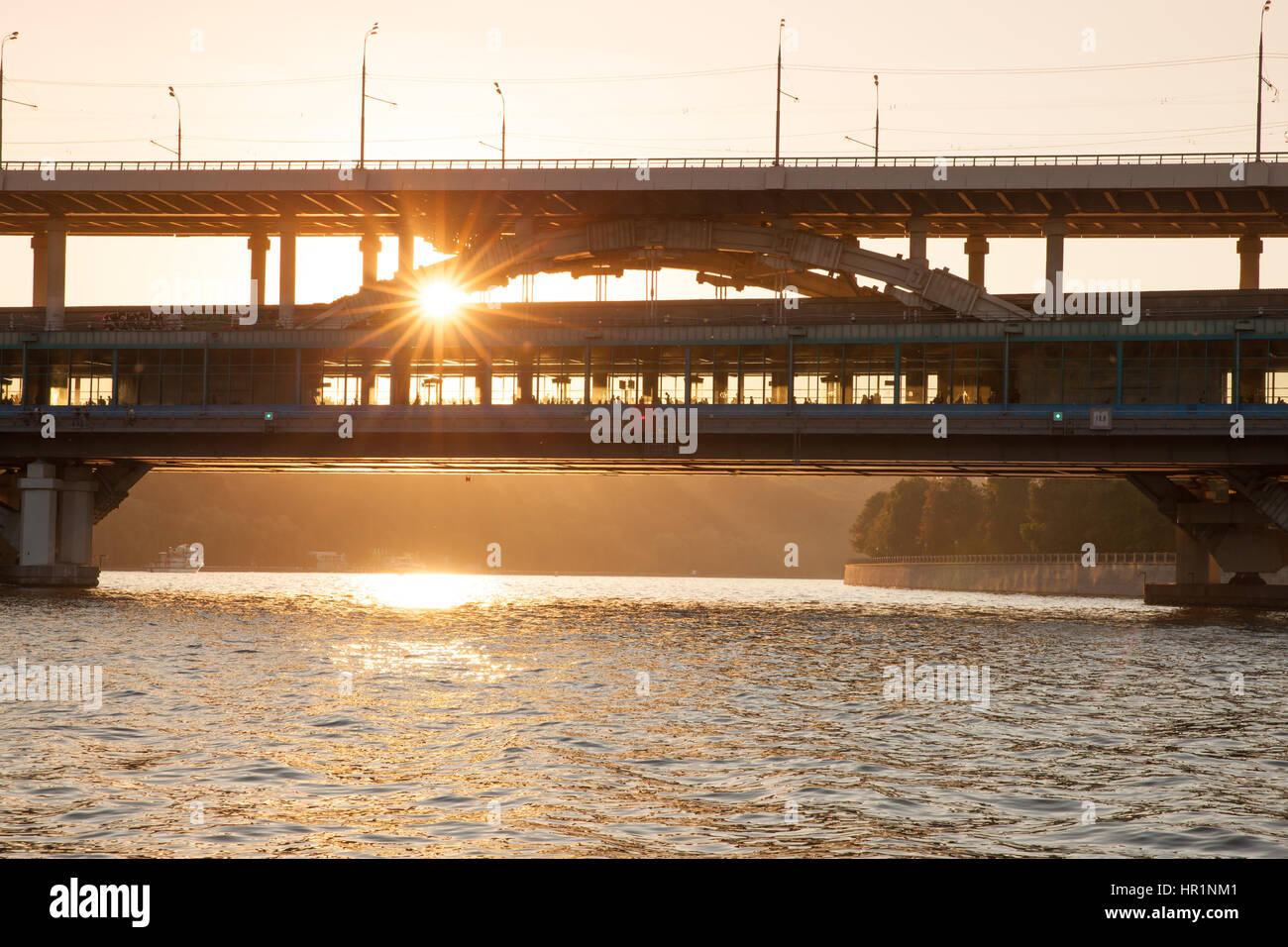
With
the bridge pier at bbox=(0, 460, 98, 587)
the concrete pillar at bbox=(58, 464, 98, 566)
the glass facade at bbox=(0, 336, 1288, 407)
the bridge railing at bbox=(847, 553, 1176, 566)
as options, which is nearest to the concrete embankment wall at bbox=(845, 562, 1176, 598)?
the bridge railing at bbox=(847, 553, 1176, 566)

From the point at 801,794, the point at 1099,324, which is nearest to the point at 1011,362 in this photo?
the point at 1099,324

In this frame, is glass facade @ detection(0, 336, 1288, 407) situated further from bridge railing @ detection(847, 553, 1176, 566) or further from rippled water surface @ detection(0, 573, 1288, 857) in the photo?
bridge railing @ detection(847, 553, 1176, 566)

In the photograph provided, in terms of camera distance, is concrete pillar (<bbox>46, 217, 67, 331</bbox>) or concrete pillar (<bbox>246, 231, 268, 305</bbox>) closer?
concrete pillar (<bbox>46, 217, 67, 331</bbox>)

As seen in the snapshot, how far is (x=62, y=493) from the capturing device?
93250mm

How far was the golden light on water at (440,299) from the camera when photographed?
92750 mm

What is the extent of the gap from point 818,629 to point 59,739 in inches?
1739

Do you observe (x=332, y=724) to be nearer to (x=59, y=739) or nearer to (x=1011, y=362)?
(x=59, y=739)

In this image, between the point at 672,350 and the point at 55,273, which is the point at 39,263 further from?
the point at 672,350

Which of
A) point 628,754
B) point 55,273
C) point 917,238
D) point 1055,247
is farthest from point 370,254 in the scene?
point 628,754

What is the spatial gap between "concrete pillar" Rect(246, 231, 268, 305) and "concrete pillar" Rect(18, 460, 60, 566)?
2458cm

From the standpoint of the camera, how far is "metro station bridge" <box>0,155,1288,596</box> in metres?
79.2

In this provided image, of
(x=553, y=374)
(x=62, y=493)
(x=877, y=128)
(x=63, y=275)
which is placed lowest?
(x=62, y=493)

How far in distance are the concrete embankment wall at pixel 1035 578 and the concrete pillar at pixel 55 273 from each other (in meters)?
85.1

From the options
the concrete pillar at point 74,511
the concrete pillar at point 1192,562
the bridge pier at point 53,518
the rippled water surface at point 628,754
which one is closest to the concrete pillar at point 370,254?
the bridge pier at point 53,518
